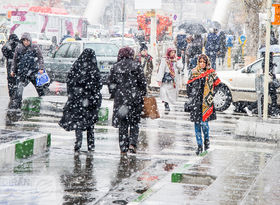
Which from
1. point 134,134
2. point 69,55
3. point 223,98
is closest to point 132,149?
point 134,134

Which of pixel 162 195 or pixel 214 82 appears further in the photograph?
pixel 214 82

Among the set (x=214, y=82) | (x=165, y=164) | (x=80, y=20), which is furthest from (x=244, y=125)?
(x=80, y=20)

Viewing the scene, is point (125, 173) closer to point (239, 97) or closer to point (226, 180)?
point (226, 180)

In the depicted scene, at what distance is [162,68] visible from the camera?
16672mm

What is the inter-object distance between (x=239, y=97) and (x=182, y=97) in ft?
13.5

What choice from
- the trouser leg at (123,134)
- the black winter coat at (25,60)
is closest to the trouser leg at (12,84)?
the black winter coat at (25,60)

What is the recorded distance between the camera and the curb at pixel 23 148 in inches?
361

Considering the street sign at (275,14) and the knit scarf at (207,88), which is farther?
the street sign at (275,14)

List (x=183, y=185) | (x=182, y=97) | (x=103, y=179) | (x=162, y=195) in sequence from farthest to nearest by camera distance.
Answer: (x=182, y=97) < (x=103, y=179) < (x=183, y=185) < (x=162, y=195)

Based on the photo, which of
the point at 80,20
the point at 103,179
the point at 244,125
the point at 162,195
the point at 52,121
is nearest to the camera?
the point at 162,195

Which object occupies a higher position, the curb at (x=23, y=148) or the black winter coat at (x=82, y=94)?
the black winter coat at (x=82, y=94)

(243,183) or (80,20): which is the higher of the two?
(80,20)

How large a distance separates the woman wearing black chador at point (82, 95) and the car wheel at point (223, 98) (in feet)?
25.5

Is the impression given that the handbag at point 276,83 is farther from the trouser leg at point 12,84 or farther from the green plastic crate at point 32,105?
the trouser leg at point 12,84
